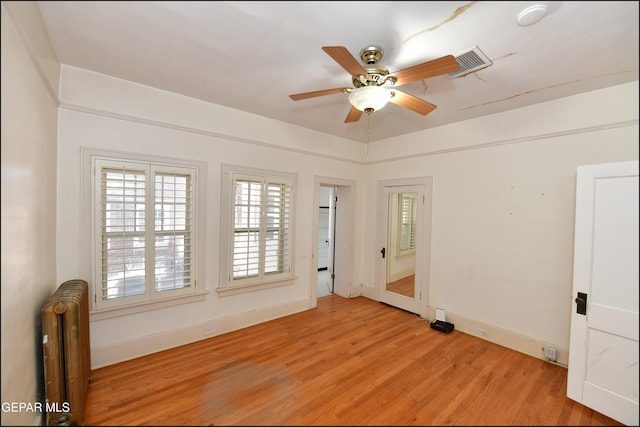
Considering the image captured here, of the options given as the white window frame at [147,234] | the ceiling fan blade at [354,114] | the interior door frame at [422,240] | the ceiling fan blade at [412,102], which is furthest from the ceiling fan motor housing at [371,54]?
the interior door frame at [422,240]

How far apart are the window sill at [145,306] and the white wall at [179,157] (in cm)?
3

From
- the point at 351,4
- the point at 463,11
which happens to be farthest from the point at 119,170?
the point at 463,11

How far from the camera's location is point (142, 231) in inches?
98.7

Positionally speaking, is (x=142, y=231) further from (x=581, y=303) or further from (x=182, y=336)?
(x=581, y=303)

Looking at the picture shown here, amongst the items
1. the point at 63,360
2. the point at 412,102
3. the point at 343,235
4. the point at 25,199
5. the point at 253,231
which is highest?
the point at 412,102

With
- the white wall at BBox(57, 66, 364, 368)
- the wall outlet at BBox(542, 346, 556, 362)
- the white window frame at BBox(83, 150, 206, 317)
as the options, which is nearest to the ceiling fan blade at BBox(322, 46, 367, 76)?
the white wall at BBox(57, 66, 364, 368)

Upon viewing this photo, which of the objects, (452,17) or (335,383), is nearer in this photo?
(452,17)

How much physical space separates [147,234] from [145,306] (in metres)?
0.72

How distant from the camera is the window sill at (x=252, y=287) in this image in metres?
3.05

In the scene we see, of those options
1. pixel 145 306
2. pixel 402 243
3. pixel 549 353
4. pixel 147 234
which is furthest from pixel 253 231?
pixel 549 353

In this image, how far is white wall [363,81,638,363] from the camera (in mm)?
1849

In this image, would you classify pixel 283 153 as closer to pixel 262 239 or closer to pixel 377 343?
pixel 262 239

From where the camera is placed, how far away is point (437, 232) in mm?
3518

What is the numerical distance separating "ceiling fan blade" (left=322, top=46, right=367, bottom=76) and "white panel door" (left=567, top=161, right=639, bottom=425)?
1.48 meters
